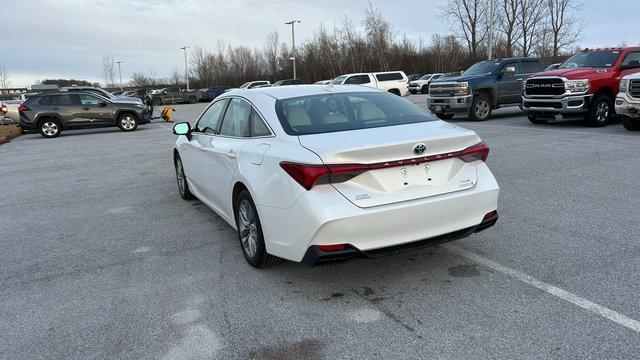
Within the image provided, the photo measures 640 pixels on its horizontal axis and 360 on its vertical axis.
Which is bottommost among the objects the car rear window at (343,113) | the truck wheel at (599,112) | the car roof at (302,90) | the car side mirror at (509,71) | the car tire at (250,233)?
the car tire at (250,233)

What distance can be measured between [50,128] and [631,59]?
20095 mm

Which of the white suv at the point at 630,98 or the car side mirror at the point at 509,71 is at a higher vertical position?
the car side mirror at the point at 509,71

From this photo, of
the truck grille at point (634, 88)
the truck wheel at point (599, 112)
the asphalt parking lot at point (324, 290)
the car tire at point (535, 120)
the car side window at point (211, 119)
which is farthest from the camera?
the car tire at point (535, 120)

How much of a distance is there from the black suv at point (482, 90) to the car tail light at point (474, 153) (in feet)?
42.7

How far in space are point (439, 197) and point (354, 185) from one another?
69cm

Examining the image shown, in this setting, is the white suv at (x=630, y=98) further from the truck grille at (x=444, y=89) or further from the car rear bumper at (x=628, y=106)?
the truck grille at (x=444, y=89)

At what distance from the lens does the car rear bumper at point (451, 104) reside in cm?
1647

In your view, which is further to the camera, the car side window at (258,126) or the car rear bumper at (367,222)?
the car side window at (258,126)

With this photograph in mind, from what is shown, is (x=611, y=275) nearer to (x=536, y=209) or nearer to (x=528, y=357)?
(x=528, y=357)

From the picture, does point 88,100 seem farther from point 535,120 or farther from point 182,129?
point 535,120

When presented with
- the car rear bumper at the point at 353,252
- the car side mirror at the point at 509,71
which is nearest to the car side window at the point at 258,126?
the car rear bumper at the point at 353,252

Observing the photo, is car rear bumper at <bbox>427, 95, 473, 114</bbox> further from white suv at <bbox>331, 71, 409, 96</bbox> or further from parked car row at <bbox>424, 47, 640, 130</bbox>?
white suv at <bbox>331, 71, 409, 96</bbox>

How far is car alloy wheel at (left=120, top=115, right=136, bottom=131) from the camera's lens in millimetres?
20969

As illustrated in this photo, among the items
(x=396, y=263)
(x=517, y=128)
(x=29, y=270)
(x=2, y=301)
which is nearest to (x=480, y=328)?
(x=396, y=263)
